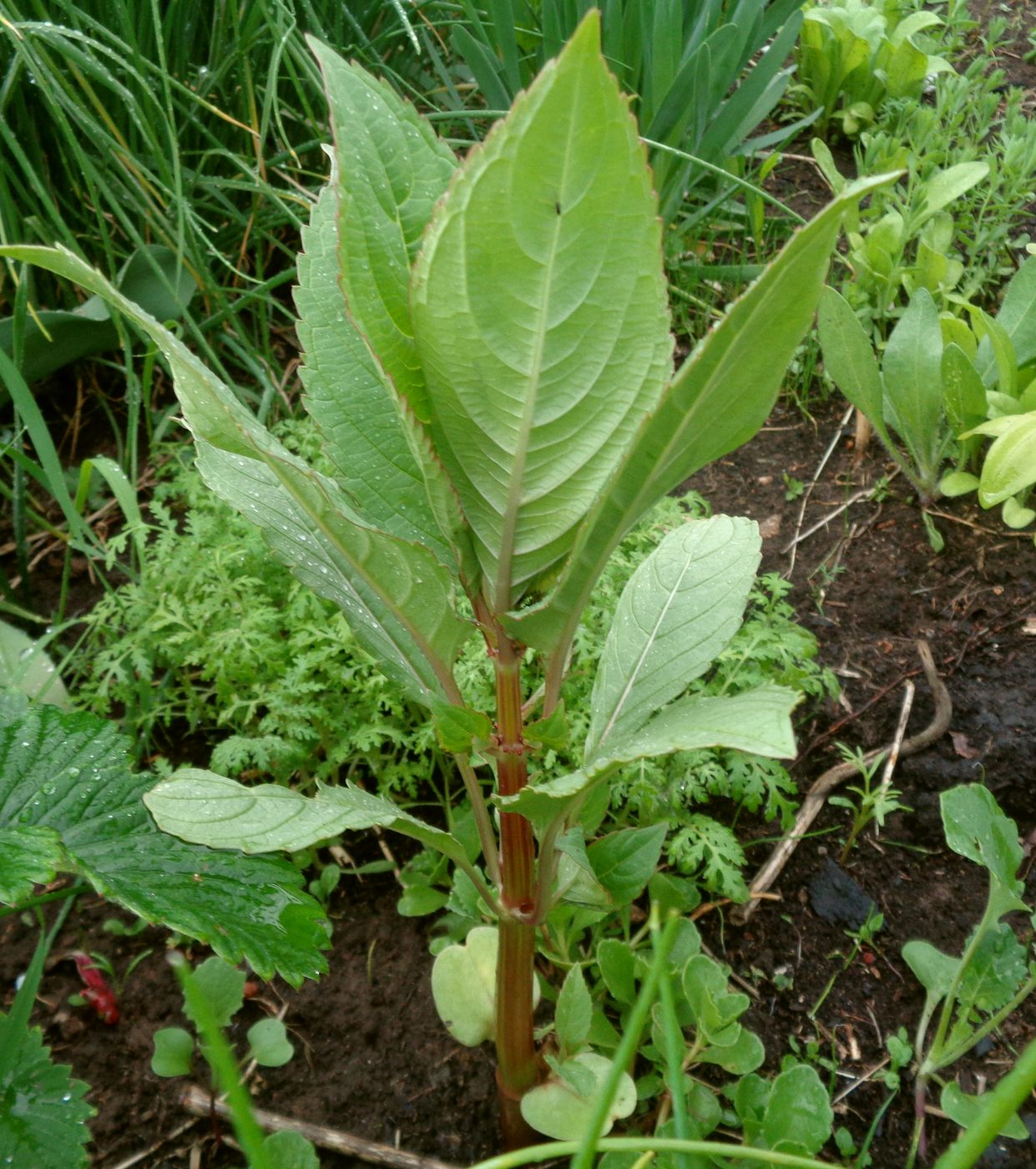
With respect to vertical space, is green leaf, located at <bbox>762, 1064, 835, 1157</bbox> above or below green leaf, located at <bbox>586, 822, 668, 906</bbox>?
below

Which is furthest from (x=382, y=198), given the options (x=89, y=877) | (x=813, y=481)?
(x=813, y=481)

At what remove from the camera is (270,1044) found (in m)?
1.24

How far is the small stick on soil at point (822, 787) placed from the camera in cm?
146

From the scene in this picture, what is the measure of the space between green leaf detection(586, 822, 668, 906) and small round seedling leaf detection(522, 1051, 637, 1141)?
18 centimetres

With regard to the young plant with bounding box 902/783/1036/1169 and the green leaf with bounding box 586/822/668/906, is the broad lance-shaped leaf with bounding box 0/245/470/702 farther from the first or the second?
the young plant with bounding box 902/783/1036/1169

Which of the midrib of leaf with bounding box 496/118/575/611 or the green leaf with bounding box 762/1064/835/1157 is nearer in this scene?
the midrib of leaf with bounding box 496/118/575/611

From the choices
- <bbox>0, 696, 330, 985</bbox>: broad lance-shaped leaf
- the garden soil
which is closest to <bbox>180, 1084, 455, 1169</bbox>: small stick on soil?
the garden soil

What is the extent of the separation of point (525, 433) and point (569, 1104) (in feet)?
2.49

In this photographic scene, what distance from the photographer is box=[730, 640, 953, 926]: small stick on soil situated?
1.46 m

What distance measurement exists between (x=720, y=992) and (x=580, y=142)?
0.94 metres

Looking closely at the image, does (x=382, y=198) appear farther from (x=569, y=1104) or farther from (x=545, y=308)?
(x=569, y=1104)

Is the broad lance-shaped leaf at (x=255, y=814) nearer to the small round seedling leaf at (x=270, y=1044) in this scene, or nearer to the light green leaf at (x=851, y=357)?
the small round seedling leaf at (x=270, y=1044)

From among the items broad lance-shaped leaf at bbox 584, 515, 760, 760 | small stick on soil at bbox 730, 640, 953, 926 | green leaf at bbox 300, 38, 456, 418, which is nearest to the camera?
green leaf at bbox 300, 38, 456, 418

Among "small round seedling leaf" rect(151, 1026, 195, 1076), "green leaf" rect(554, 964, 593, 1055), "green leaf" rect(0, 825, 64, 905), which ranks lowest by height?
"small round seedling leaf" rect(151, 1026, 195, 1076)
